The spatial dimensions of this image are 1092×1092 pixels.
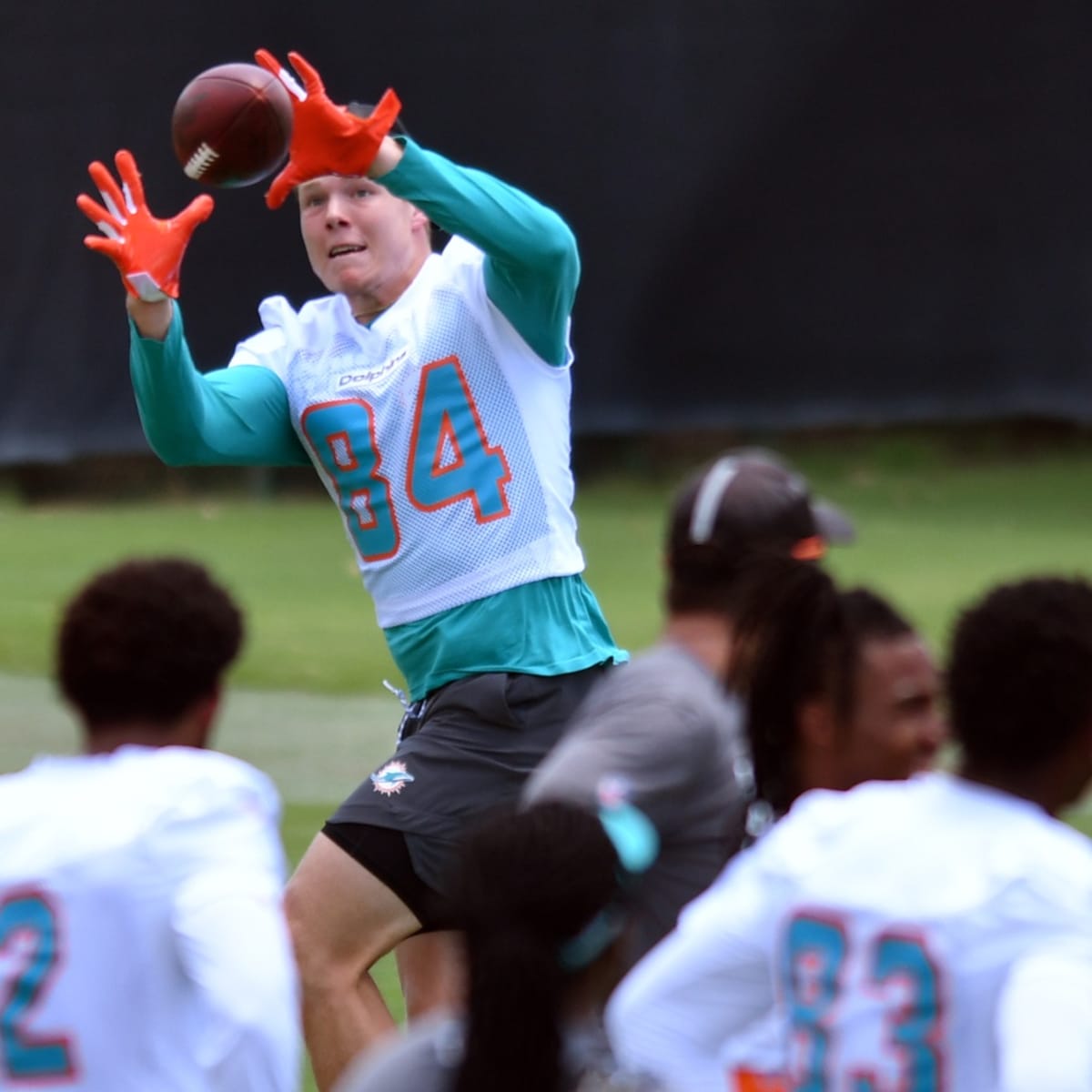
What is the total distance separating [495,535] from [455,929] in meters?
2.17

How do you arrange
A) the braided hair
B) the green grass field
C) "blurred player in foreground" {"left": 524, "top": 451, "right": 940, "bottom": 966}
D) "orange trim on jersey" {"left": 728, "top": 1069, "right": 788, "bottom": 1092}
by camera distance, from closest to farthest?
the braided hair → "orange trim on jersey" {"left": 728, "top": 1069, "right": 788, "bottom": 1092} → "blurred player in foreground" {"left": 524, "top": 451, "right": 940, "bottom": 966} → the green grass field

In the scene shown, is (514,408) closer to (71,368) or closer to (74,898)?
(74,898)

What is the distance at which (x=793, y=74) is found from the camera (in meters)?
10.7

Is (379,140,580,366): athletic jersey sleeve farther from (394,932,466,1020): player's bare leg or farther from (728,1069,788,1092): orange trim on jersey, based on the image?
(728,1069,788,1092): orange trim on jersey

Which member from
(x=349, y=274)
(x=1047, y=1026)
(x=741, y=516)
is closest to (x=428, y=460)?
(x=349, y=274)

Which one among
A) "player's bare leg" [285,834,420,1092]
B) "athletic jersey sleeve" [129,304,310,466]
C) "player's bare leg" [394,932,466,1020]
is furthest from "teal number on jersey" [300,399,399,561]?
"player's bare leg" [394,932,466,1020]

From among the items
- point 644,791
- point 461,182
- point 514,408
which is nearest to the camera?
point 644,791

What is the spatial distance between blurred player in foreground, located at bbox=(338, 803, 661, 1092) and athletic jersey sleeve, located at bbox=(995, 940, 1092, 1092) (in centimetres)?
46

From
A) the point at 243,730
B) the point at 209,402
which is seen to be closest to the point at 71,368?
the point at 243,730

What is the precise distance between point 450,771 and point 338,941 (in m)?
0.44

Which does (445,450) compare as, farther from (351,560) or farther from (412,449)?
(351,560)

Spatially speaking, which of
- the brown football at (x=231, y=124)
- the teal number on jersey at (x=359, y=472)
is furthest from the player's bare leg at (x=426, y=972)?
the brown football at (x=231, y=124)

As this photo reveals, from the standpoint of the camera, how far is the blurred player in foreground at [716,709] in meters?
3.08

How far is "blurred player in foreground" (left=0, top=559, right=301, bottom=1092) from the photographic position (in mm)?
2633
